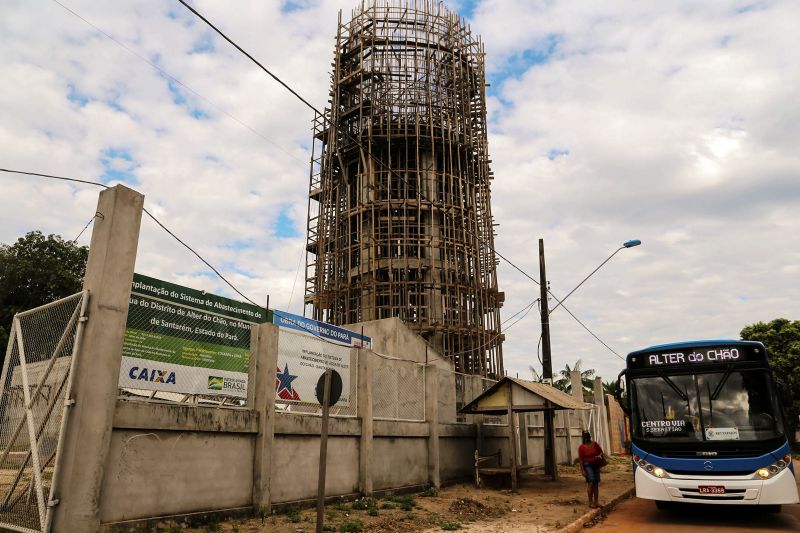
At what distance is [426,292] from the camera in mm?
36562

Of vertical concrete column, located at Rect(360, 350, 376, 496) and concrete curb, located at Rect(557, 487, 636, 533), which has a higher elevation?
vertical concrete column, located at Rect(360, 350, 376, 496)

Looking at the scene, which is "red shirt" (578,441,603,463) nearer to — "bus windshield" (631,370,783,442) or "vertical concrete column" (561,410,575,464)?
"bus windshield" (631,370,783,442)

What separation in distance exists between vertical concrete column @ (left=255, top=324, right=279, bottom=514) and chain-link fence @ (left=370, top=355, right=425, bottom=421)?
11.8ft

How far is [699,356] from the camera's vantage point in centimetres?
1176

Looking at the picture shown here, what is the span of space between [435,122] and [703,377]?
100 feet

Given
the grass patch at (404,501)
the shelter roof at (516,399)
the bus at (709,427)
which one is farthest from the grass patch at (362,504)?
the shelter roof at (516,399)

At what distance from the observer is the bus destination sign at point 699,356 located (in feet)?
37.7

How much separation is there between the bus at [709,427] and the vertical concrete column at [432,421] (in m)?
5.12

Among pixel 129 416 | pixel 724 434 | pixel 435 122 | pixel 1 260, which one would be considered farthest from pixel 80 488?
pixel 1 260

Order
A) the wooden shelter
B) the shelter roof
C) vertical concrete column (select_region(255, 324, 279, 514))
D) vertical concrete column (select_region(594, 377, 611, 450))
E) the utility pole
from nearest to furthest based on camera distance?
vertical concrete column (select_region(255, 324, 279, 514)), the wooden shelter, the shelter roof, the utility pole, vertical concrete column (select_region(594, 377, 611, 450))

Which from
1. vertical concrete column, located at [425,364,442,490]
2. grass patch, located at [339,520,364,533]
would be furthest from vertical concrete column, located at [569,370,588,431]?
grass patch, located at [339,520,364,533]

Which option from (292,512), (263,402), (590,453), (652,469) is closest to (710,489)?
(652,469)

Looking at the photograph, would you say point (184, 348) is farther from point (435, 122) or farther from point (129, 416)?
point (435, 122)

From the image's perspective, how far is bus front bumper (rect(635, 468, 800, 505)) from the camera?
10.3 meters
